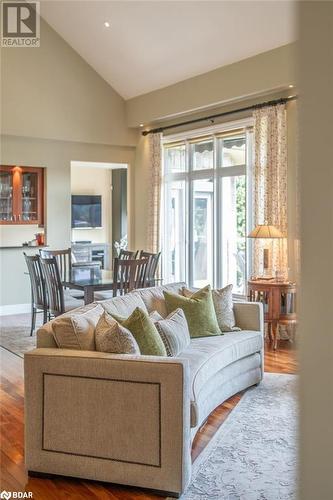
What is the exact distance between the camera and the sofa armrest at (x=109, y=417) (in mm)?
2721

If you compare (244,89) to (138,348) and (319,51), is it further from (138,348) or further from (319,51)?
(319,51)

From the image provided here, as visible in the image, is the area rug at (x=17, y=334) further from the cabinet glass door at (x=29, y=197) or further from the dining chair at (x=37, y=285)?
the cabinet glass door at (x=29, y=197)

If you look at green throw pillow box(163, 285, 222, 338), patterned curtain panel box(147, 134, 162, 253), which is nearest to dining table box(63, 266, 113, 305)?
green throw pillow box(163, 285, 222, 338)

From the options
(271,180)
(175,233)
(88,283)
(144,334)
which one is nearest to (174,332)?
(144,334)

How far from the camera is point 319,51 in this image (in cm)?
92

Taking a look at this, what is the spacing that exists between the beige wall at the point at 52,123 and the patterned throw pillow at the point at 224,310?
4726 millimetres

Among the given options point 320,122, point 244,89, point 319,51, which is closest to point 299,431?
point 320,122

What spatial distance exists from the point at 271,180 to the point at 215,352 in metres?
3.32

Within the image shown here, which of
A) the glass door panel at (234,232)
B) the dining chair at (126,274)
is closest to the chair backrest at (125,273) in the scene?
the dining chair at (126,274)

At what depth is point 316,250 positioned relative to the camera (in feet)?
3.08

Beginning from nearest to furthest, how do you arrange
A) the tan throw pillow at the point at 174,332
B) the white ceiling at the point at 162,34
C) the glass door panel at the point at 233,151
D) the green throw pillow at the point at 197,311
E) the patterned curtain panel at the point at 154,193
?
the tan throw pillow at the point at 174,332
the green throw pillow at the point at 197,311
the white ceiling at the point at 162,34
the glass door panel at the point at 233,151
the patterned curtain panel at the point at 154,193

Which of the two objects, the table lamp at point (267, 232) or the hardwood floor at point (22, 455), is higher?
the table lamp at point (267, 232)

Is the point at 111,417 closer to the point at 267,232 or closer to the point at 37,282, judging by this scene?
the point at 267,232

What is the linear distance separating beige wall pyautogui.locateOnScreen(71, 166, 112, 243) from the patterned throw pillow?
26.2 ft
